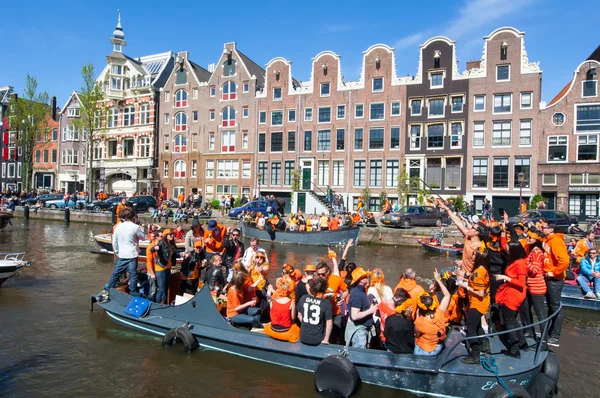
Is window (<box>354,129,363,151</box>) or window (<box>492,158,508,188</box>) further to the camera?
window (<box>354,129,363,151</box>)

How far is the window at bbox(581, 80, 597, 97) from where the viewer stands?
1277 inches

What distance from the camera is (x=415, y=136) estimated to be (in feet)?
121

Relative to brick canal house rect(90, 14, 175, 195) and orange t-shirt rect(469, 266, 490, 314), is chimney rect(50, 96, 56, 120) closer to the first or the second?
brick canal house rect(90, 14, 175, 195)

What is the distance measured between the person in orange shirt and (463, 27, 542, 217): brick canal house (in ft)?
95.5

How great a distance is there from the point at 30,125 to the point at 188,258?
46.7 meters

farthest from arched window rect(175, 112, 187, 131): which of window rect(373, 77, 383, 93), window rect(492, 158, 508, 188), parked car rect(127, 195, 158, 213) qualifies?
window rect(492, 158, 508, 188)

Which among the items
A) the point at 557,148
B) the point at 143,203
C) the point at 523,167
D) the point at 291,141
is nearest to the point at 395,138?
the point at 291,141

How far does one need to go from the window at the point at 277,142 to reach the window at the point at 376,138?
8738 millimetres

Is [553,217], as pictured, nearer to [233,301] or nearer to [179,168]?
[233,301]

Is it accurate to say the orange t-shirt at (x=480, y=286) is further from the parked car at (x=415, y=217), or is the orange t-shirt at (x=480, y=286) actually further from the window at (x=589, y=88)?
the window at (x=589, y=88)

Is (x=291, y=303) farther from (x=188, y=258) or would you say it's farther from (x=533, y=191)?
(x=533, y=191)

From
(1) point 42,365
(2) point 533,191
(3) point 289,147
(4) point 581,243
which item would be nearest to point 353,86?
(3) point 289,147

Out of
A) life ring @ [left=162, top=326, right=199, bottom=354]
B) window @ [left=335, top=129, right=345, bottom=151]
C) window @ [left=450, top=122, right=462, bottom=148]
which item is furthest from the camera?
window @ [left=335, top=129, right=345, bottom=151]

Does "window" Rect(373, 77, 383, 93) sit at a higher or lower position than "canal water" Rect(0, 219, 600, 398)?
higher
